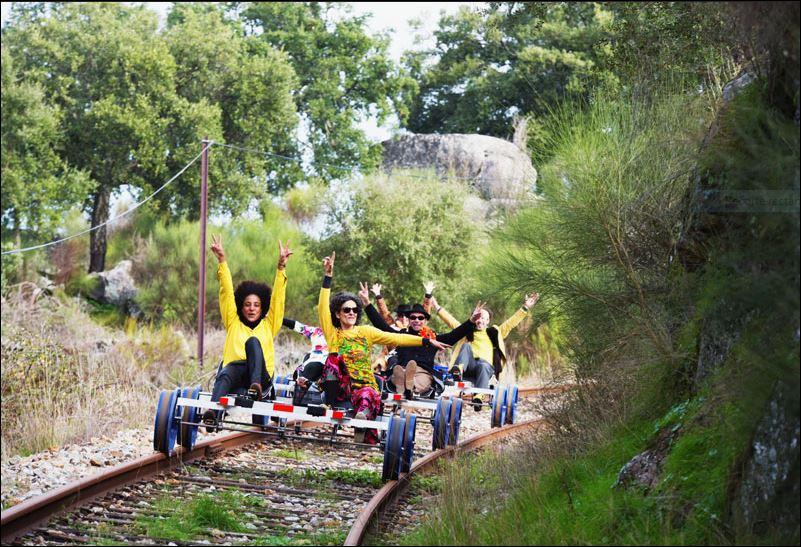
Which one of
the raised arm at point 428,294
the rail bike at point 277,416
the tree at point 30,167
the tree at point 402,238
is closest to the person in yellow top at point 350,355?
the rail bike at point 277,416

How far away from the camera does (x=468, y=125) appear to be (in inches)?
1791

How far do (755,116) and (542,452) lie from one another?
3.92 m

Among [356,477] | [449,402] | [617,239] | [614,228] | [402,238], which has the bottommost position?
[356,477]

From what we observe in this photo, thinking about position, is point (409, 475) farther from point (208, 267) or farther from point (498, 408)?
point (208, 267)

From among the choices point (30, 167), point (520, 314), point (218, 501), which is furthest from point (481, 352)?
point (30, 167)

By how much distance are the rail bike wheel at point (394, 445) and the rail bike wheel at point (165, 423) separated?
1.94 m

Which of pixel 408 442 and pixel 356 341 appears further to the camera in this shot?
pixel 356 341

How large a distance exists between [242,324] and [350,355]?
41.9 inches

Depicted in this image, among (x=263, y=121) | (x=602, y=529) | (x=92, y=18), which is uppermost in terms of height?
(x=92, y=18)

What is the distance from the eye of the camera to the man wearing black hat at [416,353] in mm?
11211

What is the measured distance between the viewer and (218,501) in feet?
26.8

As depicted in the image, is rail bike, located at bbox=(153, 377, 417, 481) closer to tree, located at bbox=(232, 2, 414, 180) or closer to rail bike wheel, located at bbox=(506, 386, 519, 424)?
rail bike wheel, located at bbox=(506, 386, 519, 424)

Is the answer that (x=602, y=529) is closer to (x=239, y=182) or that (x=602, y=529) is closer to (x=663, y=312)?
(x=663, y=312)

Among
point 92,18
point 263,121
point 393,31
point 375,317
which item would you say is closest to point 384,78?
point 393,31
